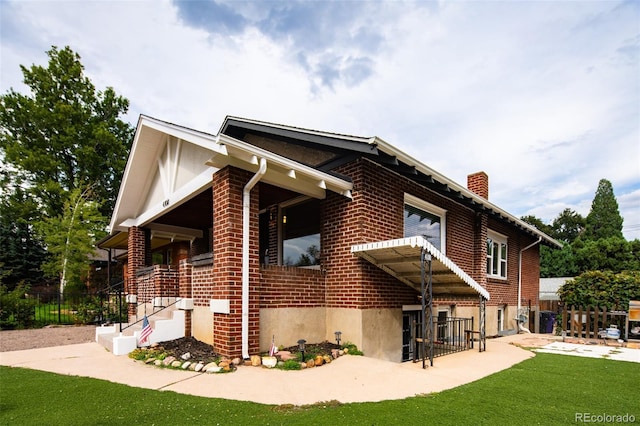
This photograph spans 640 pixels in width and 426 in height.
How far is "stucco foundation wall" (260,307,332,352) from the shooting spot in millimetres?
6555

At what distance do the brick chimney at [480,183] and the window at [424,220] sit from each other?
442 centimetres

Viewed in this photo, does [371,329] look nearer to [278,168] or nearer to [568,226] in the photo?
[278,168]

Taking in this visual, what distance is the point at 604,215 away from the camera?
37531 millimetres

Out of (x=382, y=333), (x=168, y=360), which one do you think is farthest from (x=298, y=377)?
(x=382, y=333)

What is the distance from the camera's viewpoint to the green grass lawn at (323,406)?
12.2ft

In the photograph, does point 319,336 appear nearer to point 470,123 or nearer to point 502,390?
point 502,390

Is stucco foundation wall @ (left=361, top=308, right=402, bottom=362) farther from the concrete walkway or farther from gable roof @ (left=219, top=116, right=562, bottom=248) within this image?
gable roof @ (left=219, top=116, right=562, bottom=248)

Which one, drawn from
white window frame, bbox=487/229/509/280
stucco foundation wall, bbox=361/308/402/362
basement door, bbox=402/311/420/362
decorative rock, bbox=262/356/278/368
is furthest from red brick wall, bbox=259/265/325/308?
white window frame, bbox=487/229/509/280

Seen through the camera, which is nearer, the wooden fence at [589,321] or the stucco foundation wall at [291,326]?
the stucco foundation wall at [291,326]

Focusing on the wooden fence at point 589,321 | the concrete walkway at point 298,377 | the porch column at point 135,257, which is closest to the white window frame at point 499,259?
the wooden fence at point 589,321

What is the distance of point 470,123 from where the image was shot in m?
12.9

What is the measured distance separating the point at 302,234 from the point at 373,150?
3.09 meters

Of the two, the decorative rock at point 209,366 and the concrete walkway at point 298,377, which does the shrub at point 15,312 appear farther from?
the decorative rock at point 209,366

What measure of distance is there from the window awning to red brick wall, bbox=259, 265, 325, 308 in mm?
1130
